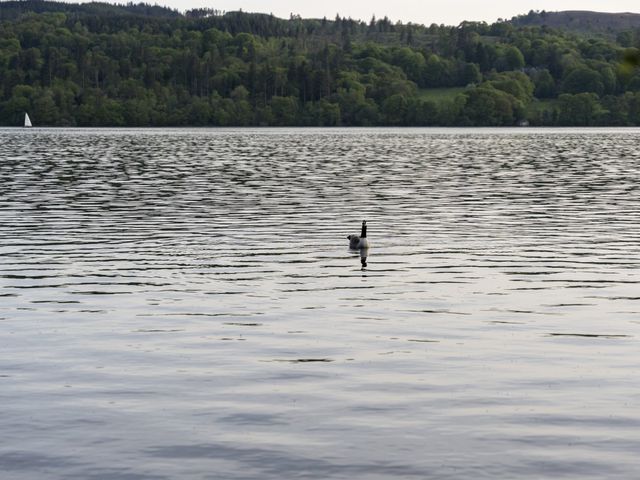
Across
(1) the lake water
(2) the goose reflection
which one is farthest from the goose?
(1) the lake water

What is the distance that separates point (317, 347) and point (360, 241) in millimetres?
17243

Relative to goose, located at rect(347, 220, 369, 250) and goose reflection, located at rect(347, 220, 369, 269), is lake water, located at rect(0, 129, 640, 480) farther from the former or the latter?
goose, located at rect(347, 220, 369, 250)

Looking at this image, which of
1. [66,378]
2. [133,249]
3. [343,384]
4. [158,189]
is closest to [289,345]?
[343,384]

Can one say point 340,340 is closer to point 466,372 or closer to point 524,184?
point 466,372

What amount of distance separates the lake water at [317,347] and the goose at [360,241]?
2.53ft

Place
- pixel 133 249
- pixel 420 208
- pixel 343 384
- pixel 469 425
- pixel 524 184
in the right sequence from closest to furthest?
pixel 469 425 < pixel 343 384 < pixel 133 249 < pixel 420 208 < pixel 524 184

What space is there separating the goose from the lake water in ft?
2.53

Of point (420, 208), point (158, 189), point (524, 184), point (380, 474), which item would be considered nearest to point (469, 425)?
point (380, 474)

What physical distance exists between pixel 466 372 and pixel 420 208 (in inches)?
1623

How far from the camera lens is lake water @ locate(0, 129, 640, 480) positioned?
17.6 metres

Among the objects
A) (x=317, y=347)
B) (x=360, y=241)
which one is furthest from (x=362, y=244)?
(x=317, y=347)

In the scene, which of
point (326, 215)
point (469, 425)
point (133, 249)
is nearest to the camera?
point (469, 425)

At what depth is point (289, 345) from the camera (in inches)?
1008

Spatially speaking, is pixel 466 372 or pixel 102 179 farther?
pixel 102 179
